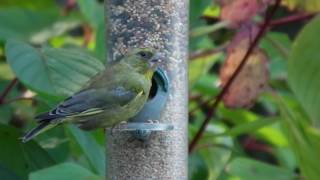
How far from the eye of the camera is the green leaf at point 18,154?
11.4 feet

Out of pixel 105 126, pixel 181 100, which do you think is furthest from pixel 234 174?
pixel 105 126

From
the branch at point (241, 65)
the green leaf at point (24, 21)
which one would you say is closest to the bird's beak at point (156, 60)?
the branch at point (241, 65)

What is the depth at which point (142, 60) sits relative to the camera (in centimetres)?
352

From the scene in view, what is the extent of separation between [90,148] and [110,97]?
0.18 meters

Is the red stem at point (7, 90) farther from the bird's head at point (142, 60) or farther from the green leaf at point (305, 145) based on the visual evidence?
the green leaf at point (305, 145)

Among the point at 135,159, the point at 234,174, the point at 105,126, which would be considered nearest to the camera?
the point at 105,126

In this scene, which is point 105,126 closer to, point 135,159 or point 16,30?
point 135,159

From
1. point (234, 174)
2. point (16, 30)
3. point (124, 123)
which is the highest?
point (16, 30)

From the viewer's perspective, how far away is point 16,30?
4.56 m

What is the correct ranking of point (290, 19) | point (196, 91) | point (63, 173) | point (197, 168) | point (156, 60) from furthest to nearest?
point (196, 91) < point (197, 168) < point (290, 19) < point (156, 60) < point (63, 173)

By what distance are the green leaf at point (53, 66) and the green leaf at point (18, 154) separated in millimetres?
188

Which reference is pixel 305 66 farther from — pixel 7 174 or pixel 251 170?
pixel 7 174

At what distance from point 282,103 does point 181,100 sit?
0.46 meters

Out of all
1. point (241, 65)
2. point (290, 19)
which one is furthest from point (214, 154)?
Result: point (290, 19)
